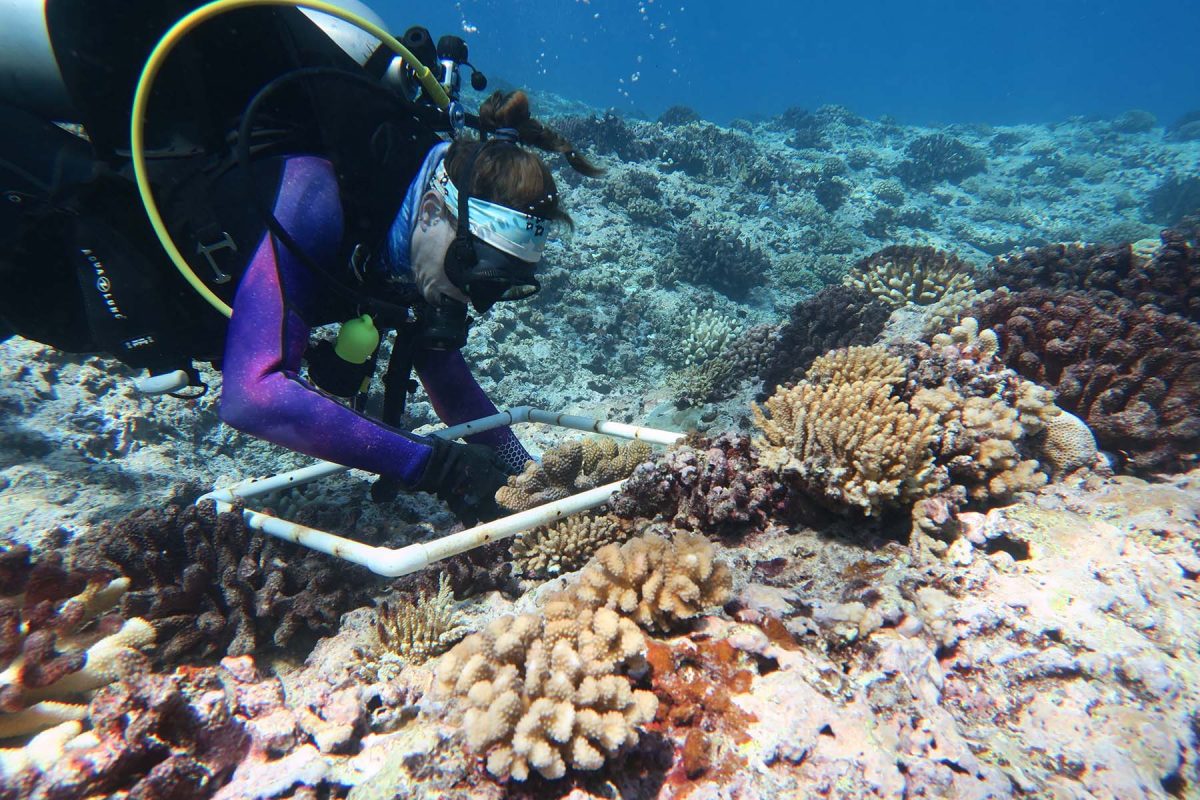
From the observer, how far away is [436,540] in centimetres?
263

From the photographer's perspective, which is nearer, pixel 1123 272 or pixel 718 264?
pixel 1123 272

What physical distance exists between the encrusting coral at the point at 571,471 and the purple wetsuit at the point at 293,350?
679 mm


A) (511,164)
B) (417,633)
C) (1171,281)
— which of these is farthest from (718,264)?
(417,633)

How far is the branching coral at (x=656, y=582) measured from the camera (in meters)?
2.03

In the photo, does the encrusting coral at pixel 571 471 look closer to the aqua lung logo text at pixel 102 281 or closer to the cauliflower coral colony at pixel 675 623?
the cauliflower coral colony at pixel 675 623

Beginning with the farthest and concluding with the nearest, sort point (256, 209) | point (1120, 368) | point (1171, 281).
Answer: point (1171, 281) → point (1120, 368) → point (256, 209)

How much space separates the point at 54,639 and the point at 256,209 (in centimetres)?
194

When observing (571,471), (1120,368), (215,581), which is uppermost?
(1120,368)

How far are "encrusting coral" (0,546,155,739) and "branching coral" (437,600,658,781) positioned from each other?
1.49 m

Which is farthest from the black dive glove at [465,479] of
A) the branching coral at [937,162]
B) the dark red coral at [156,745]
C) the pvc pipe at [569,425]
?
the branching coral at [937,162]

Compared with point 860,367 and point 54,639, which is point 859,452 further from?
point 54,639

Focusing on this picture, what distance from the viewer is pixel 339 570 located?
296 centimetres

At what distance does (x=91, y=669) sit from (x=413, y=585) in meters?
1.26

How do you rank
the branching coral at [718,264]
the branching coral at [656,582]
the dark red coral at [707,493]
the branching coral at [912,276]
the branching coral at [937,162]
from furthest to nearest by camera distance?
1. the branching coral at [937,162]
2. the branching coral at [718,264]
3. the branching coral at [912,276]
4. the dark red coral at [707,493]
5. the branching coral at [656,582]
